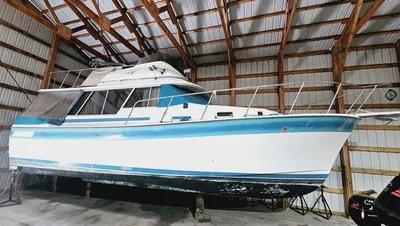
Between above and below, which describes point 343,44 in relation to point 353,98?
above

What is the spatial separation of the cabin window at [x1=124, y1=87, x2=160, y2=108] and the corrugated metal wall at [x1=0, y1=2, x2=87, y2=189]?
445 cm

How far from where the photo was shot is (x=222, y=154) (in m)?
2.72

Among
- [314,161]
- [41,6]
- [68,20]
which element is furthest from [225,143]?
[41,6]

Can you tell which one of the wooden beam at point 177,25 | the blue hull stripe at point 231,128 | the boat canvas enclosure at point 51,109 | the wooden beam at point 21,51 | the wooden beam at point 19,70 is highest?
the wooden beam at point 177,25

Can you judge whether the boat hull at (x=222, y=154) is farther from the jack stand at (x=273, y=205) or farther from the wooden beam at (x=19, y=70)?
the wooden beam at (x=19, y=70)

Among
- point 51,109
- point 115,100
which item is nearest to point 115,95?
point 115,100

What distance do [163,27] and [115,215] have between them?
4520 millimetres

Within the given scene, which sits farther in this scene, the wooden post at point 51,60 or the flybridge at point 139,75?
the wooden post at point 51,60

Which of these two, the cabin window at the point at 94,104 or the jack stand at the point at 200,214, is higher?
the cabin window at the point at 94,104

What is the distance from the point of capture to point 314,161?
8.55ft

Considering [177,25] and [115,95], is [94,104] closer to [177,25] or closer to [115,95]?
[115,95]

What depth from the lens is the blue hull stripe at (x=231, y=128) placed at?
8.31 feet

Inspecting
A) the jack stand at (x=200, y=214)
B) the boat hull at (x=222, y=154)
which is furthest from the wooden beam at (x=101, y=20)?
the jack stand at (x=200, y=214)

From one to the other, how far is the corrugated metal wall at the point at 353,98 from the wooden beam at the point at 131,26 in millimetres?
2973
